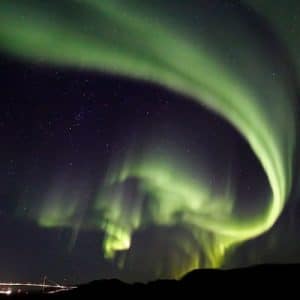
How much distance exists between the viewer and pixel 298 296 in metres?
46.7

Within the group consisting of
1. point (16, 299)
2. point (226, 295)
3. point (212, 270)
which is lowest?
point (16, 299)

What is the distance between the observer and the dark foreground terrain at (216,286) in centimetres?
5612

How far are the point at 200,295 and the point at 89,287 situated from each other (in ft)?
96.1

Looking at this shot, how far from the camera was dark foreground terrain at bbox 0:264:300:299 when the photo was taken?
56125mm

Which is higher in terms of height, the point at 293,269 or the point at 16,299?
the point at 293,269

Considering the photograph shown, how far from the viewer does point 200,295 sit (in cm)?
5900

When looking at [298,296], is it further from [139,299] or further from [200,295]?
[139,299]

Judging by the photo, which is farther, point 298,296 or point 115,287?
point 115,287

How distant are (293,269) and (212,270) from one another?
16810mm

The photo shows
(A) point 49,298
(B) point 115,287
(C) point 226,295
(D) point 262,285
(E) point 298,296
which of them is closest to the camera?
(E) point 298,296

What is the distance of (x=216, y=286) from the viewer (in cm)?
6756

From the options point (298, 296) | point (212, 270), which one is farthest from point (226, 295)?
point (212, 270)

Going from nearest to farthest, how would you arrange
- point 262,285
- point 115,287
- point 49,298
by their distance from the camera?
1. point 262,285
2. point 49,298
3. point 115,287


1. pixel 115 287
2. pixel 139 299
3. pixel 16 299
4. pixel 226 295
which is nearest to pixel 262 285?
pixel 226 295
